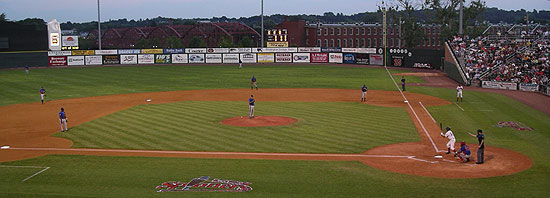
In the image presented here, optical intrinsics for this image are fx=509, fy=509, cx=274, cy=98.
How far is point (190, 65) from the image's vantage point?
8681 centimetres

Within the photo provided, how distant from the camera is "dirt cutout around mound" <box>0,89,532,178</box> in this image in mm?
20125

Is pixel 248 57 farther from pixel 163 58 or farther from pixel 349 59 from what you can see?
pixel 349 59

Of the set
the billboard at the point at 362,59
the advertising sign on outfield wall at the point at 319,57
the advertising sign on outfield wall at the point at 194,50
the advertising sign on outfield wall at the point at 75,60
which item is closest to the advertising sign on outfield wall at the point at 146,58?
the advertising sign on outfield wall at the point at 194,50

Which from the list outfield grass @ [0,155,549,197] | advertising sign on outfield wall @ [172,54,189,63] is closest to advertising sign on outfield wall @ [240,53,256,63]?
advertising sign on outfield wall @ [172,54,189,63]

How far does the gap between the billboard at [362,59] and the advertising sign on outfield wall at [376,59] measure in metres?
0.72

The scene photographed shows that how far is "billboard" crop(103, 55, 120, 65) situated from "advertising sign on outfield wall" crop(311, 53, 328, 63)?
33.4 metres

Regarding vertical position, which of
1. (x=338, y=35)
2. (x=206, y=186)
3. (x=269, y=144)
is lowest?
(x=206, y=186)

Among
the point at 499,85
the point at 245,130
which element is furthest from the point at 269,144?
the point at 499,85

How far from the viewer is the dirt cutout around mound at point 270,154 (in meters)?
20.1

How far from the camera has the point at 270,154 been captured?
2264 centimetres

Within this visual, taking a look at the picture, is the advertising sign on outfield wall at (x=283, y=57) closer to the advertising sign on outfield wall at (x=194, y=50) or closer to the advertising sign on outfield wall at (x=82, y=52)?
the advertising sign on outfield wall at (x=194, y=50)

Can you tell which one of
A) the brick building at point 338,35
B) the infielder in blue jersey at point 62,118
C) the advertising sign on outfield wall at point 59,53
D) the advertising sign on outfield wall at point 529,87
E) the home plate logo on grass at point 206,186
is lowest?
the home plate logo on grass at point 206,186

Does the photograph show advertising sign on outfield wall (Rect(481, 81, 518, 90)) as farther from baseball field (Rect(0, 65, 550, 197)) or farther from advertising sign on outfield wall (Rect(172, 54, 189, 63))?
advertising sign on outfield wall (Rect(172, 54, 189, 63))

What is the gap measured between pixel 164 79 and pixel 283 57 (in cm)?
3012
